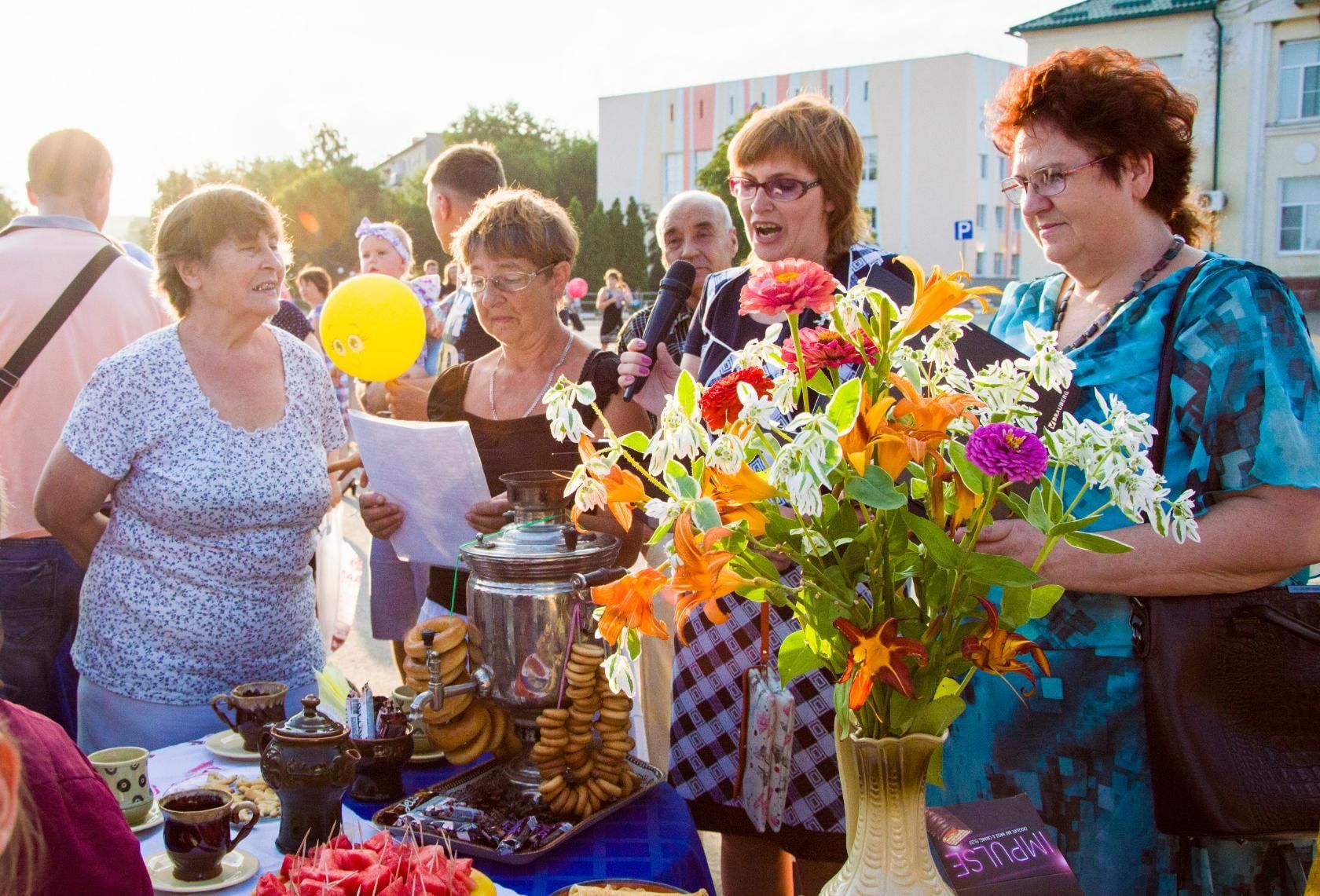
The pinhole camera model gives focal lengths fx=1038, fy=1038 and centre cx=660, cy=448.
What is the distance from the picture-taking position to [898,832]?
3.80ft

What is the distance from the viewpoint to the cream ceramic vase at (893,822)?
1148mm

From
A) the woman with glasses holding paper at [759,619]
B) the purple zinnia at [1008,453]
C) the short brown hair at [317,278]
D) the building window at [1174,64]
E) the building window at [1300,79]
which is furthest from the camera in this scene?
the building window at [1174,64]

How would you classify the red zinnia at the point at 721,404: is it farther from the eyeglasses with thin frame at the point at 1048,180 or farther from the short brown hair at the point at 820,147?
the short brown hair at the point at 820,147

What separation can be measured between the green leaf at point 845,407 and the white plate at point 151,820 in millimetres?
1329

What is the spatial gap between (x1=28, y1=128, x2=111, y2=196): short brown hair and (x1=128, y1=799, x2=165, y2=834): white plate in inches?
91.4

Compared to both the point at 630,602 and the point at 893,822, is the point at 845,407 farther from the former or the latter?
the point at 893,822

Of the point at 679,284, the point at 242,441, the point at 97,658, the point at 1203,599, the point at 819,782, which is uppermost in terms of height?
the point at 679,284

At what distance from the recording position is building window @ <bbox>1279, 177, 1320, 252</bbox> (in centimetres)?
2350

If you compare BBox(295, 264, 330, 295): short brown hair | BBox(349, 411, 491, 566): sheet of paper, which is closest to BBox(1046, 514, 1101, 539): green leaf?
BBox(349, 411, 491, 566): sheet of paper

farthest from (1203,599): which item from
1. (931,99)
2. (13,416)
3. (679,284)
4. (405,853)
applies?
(931,99)

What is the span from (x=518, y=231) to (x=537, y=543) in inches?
43.2

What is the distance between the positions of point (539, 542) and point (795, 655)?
708mm

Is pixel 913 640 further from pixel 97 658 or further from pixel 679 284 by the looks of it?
pixel 97 658

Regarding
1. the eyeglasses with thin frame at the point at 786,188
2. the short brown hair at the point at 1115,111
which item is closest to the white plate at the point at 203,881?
the eyeglasses with thin frame at the point at 786,188
